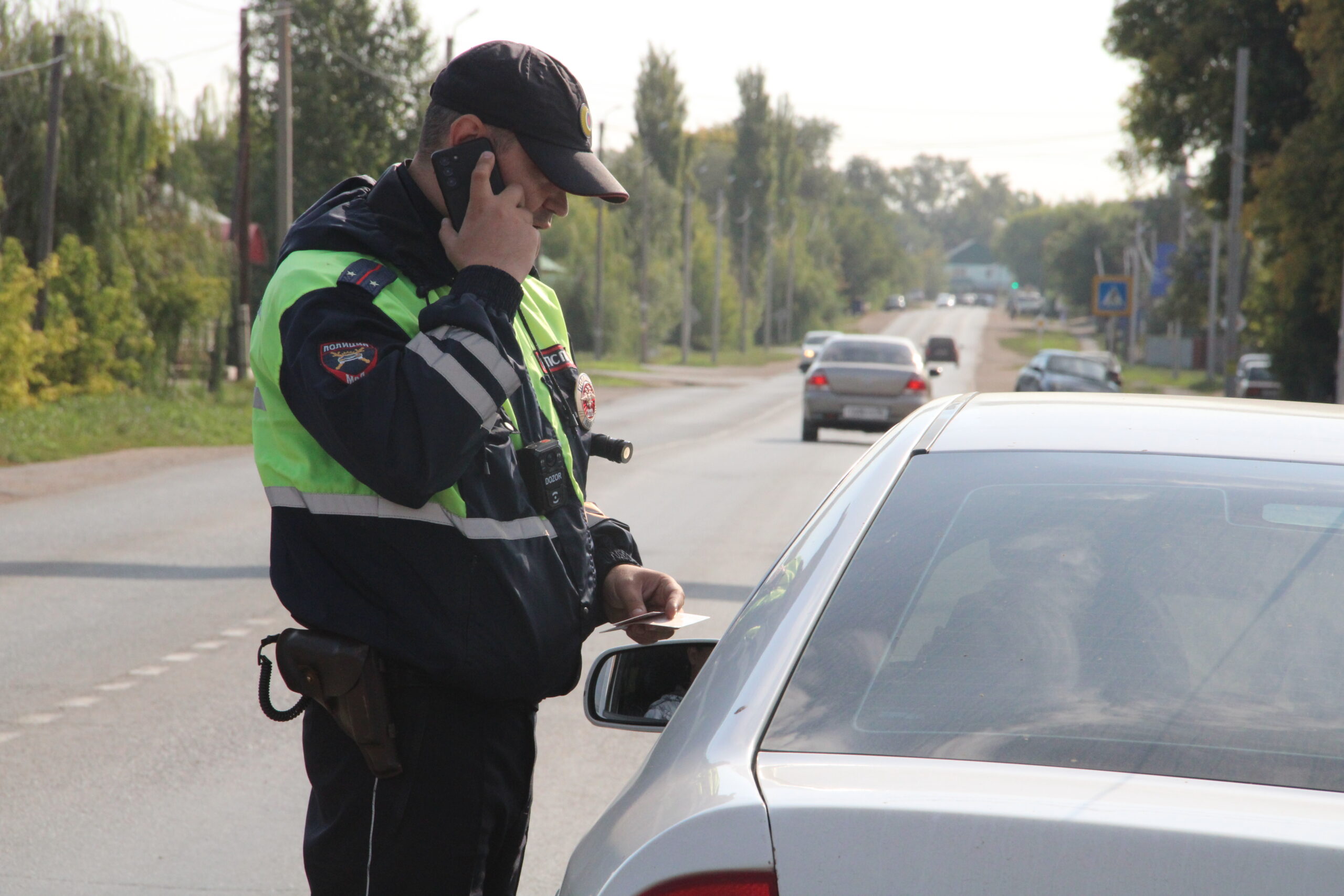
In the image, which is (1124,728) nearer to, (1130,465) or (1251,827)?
(1251,827)

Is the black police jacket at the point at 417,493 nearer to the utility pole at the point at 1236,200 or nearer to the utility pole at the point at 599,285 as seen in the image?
the utility pole at the point at 1236,200

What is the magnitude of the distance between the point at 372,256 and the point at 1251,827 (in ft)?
4.93

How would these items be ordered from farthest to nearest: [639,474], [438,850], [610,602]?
1. [639,474]
2. [610,602]
3. [438,850]

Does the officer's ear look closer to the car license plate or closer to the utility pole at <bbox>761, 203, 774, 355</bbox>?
the car license plate

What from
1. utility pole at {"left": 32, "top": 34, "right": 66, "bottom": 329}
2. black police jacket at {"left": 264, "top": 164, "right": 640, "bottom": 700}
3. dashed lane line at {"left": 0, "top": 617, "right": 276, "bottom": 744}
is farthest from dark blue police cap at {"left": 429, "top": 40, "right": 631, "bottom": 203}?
utility pole at {"left": 32, "top": 34, "right": 66, "bottom": 329}

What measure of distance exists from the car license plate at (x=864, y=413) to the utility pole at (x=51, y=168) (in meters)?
12.6

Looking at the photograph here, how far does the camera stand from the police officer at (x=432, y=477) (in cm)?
209

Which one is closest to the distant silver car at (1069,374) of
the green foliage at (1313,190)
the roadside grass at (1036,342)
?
the green foliage at (1313,190)

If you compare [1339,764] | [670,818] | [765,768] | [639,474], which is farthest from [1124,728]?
[639,474]

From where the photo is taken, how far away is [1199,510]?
2.21 metres

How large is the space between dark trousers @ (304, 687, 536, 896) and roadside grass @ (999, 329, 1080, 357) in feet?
236

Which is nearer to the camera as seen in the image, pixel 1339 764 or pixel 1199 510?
pixel 1339 764

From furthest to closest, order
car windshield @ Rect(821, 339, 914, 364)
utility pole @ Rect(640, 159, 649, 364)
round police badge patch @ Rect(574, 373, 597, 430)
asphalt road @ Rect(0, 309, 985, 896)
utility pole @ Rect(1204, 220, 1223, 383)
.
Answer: utility pole @ Rect(640, 159, 649, 364), utility pole @ Rect(1204, 220, 1223, 383), car windshield @ Rect(821, 339, 914, 364), asphalt road @ Rect(0, 309, 985, 896), round police badge patch @ Rect(574, 373, 597, 430)

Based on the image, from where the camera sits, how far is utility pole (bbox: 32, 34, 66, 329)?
23047 mm
